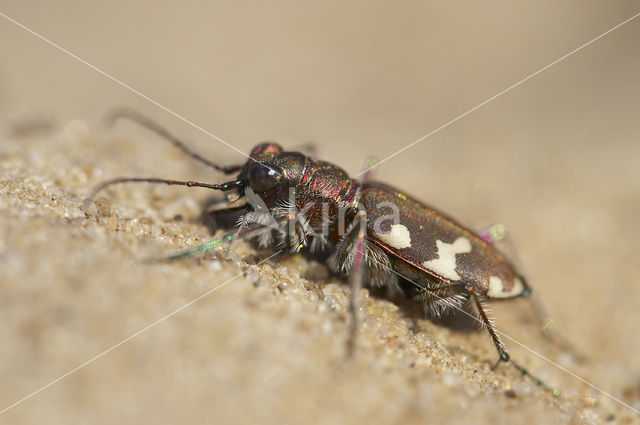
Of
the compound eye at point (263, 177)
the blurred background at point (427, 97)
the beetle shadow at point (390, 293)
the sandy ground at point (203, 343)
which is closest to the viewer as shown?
the sandy ground at point (203, 343)

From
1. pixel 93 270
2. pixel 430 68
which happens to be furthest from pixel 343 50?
pixel 93 270

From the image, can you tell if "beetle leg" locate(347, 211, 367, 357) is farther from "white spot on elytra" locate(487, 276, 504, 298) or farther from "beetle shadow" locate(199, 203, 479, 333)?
"white spot on elytra" locate(487, 276, 504, 298)

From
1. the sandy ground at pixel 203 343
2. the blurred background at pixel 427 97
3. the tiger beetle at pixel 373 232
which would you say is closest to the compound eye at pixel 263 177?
the tiger beetle at pixel 373 232

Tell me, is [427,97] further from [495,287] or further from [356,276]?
[356,276]

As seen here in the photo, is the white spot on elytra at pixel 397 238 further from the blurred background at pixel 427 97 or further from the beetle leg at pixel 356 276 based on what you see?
the blurred background at pixel 427 97

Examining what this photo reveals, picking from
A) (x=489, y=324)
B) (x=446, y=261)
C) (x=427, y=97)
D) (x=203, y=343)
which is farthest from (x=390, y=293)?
(x=427, y=97)

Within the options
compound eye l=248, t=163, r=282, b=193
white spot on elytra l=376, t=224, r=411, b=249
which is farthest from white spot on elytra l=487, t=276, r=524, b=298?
compound eye l=248, t=163, r=282, b=193

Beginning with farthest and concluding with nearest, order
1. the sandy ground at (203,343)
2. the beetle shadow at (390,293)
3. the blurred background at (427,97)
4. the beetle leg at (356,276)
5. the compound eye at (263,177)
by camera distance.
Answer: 1. the blurred background at (427,97)
2. the beetle shadow at (390,293)
3. the compound eye at (263,177)
4. the beetle leg at (356,276)
5. the sandy ground at (203,343)

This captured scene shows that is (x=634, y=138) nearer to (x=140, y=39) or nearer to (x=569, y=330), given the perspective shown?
(x=569, y=330)
